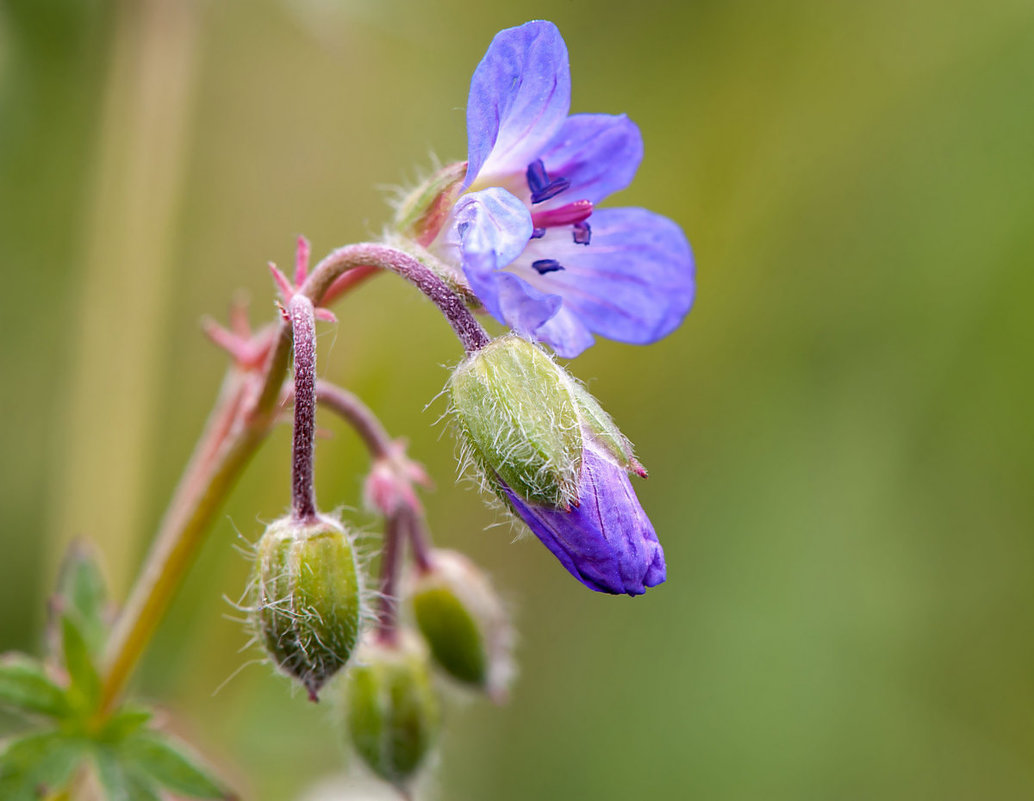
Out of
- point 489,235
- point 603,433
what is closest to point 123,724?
point 603,433

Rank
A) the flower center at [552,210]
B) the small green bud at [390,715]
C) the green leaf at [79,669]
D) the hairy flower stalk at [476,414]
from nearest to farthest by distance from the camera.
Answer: the hairy flower stalk at [476,414] → the flower center at [552,210] → the green leaf at [79,669] → the small green bud at [390,715]

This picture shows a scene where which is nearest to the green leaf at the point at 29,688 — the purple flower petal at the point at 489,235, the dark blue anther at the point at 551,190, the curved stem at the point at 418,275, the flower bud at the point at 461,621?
the flower bud at the point at 461,621

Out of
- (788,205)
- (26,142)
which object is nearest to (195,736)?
(26,142)

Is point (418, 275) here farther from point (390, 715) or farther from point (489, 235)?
point (390, 715)

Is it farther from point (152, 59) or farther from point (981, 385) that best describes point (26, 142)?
point (981, 385)

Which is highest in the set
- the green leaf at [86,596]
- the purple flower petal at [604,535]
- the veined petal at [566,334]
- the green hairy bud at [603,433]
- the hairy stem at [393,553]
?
the veined petal at [566,334]

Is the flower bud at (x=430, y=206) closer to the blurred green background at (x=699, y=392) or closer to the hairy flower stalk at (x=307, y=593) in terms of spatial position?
the hairy flower stalk at (x=307, y=593)
